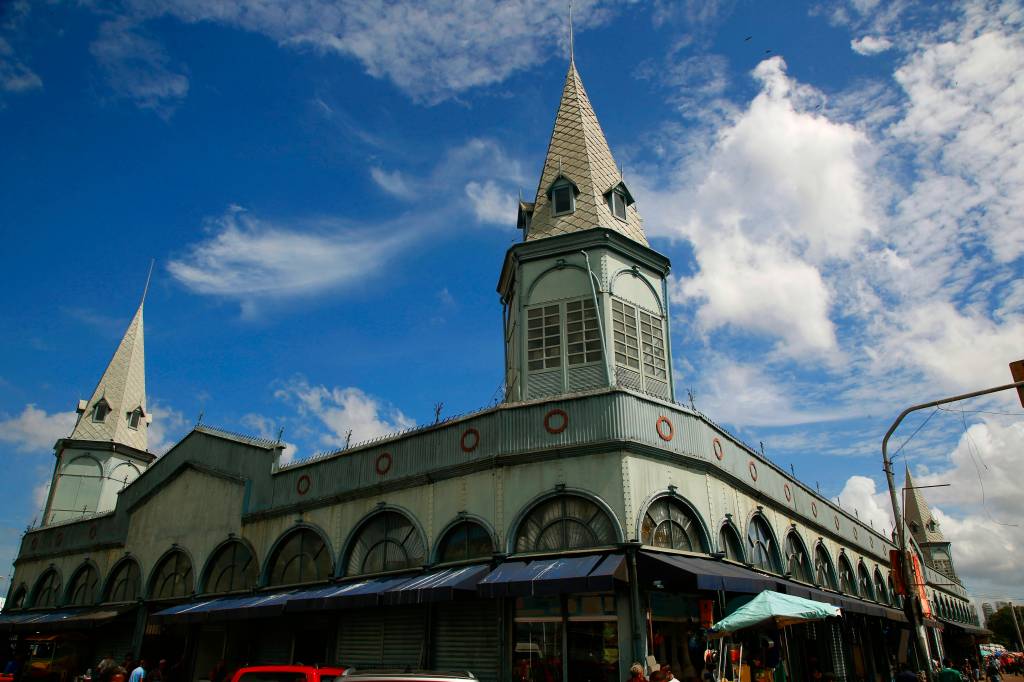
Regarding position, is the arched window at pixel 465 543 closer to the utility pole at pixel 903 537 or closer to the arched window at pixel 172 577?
the utility pole at pixel 903 537

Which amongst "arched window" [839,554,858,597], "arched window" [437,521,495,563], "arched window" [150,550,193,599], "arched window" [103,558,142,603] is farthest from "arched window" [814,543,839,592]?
"arched window" [103,558,142,603]

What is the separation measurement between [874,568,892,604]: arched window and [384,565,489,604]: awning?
1143 inches

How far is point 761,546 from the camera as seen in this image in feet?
71.7

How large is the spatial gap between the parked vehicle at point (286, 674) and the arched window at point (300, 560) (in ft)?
34.1

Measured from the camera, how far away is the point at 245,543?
25.0m

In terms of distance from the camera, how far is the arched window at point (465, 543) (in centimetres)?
1817

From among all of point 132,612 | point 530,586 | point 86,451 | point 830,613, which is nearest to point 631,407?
point 530,586

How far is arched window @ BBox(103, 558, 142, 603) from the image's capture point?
2951 cm

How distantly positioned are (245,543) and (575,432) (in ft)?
45.4

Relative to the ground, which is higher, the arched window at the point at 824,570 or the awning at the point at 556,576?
the arched window at the point at 824,570

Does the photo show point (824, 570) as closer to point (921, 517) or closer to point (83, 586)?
point (83, 586)

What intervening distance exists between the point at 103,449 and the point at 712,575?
39.5 metres

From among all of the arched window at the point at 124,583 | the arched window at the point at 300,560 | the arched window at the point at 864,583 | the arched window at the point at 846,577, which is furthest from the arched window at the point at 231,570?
the arched window at the point at 864,583

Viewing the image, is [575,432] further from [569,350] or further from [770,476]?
[770,476]
